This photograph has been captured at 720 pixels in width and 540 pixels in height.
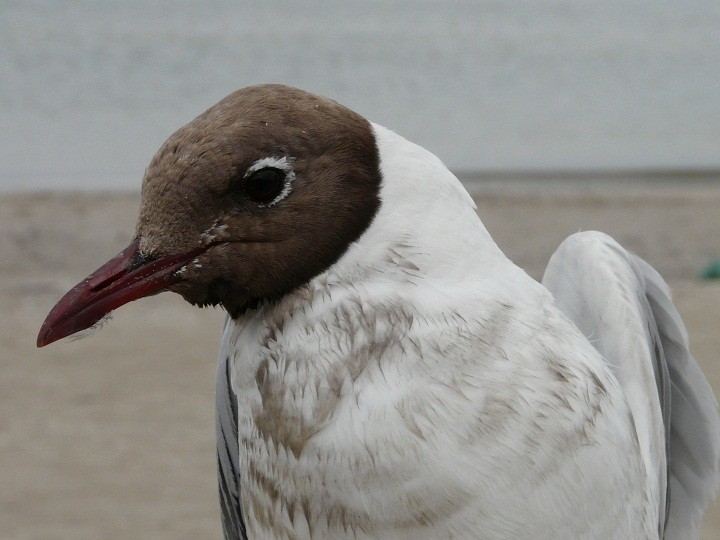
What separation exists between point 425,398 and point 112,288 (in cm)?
59

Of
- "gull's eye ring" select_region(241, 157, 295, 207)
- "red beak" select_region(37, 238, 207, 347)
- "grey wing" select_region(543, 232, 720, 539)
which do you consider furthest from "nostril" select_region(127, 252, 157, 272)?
"grey wing" select_region(543, 232, 720, 539)

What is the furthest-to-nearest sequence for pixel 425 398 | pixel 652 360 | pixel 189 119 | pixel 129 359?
pixel 189 119
pixel 129 359
pixel 652 360
pixel 425 398

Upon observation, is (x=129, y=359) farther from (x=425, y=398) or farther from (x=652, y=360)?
(x=425, y=398)

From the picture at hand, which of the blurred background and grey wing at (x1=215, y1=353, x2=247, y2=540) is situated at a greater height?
grey wing at (x1=215, y1=353, x2=247, y2=540)

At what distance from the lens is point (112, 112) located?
1517cm

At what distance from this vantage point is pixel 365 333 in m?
1.85

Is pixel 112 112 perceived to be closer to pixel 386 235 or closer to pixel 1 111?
pixel 1 111

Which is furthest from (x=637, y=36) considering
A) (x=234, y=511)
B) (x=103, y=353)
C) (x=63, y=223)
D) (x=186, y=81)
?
(x=234, y=511)

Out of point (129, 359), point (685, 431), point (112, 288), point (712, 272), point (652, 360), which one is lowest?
point (712, 272)

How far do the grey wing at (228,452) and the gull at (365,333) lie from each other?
1.46ft

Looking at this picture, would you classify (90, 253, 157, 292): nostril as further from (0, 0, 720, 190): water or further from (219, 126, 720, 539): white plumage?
(0, 0, 720, 190): water

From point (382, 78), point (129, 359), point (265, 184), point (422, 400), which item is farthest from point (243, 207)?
point (382, 78)

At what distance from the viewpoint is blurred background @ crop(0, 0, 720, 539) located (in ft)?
19.2

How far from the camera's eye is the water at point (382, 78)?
45.4 feet
